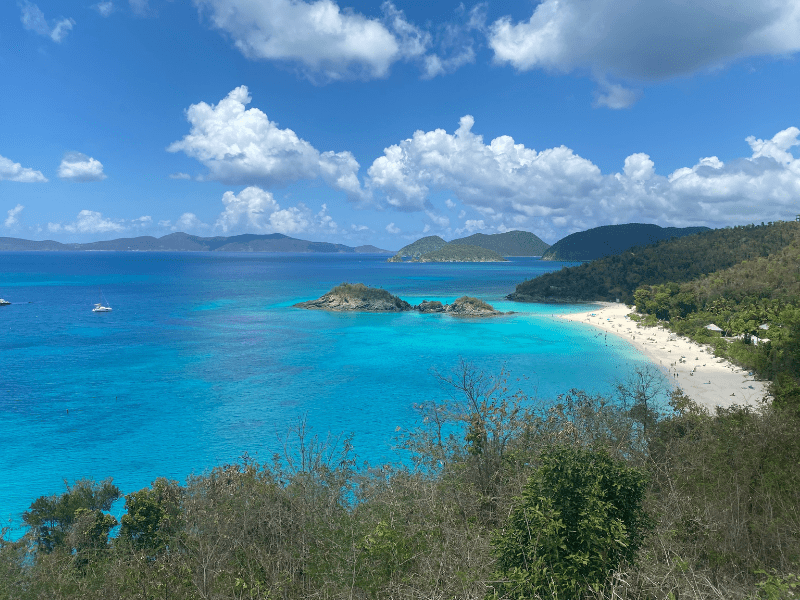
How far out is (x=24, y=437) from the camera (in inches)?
1261

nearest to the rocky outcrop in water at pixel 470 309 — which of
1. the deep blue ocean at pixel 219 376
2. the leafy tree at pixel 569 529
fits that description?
the deep blue ocean at pixel 219 376

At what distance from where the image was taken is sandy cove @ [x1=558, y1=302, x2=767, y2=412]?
38.1 m

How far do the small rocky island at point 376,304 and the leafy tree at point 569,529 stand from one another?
276ft

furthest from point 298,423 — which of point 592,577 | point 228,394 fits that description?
point 592,577

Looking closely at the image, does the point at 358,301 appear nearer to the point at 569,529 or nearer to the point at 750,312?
the point at 750,312

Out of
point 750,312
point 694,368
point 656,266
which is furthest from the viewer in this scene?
point 656,266

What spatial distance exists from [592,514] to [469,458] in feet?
23.4

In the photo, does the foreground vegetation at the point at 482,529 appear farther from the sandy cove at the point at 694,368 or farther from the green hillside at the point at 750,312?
the sandy cove at the point at 694,368

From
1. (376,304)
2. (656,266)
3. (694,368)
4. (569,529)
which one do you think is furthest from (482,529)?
(656,266)

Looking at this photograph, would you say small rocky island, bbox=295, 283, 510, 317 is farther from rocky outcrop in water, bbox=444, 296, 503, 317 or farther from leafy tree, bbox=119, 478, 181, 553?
leafy tree, bbox=119, 478, 181, 553

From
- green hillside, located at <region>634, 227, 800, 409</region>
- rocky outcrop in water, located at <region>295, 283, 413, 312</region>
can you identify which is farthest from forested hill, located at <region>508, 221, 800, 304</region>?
rocky outcrop in water, located at <region>295, 283, 413, 312</region>

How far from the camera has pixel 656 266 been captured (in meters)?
119

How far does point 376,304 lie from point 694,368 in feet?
200

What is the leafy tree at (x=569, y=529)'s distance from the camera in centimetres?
796
